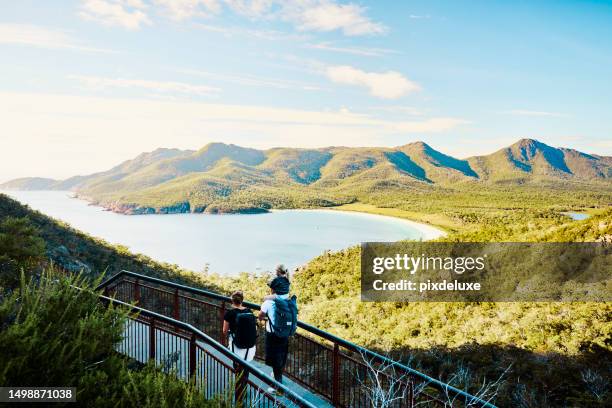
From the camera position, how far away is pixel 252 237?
76.7m

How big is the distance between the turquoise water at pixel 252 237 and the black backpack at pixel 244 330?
127ft

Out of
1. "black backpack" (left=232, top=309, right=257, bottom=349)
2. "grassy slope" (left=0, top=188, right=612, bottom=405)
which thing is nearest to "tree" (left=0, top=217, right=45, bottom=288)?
"black backpack" (left=232, top=309, right=257, bottom=349)

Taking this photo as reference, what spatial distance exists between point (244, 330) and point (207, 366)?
69 centimetres

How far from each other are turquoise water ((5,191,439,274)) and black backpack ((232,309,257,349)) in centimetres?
3879

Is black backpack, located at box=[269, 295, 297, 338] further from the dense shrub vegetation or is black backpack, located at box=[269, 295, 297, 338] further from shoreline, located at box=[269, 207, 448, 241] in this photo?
shoreline, located at box=[269, 207, 448, 241]

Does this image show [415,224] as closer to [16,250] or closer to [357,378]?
[16,250]

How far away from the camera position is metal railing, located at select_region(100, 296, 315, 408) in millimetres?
4547

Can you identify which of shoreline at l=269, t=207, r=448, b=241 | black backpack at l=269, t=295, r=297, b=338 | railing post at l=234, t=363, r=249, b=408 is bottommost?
shoreline at l=269, t=207, r=448, b=241

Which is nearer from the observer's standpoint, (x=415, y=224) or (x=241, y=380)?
(x=241, y=380)

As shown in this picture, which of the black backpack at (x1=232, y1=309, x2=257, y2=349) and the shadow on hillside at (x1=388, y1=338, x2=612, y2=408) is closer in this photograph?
the black backpack at (x1=232, y1=309, x2=257, y2=349)

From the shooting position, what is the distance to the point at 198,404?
428cm

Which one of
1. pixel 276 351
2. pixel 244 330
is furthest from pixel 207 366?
pixel 276 351

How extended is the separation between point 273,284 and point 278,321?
20.4 inches

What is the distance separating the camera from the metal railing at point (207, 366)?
14.9ft
